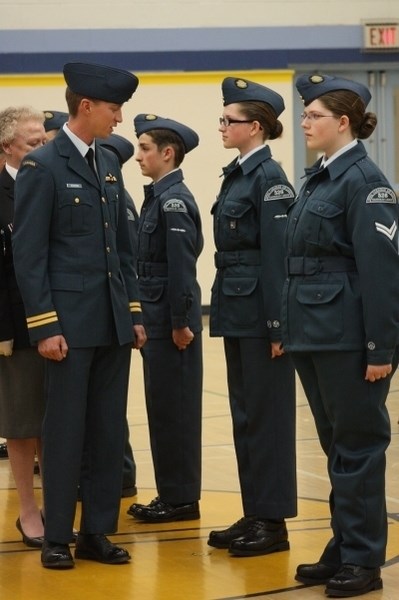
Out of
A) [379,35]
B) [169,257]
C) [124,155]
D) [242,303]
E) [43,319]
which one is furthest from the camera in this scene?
[379,35]

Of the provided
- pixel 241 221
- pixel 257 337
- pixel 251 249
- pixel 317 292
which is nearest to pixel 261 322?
pixel 257 337

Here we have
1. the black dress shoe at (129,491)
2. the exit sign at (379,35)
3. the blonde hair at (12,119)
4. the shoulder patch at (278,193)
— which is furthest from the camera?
the exit sign at (379,35)

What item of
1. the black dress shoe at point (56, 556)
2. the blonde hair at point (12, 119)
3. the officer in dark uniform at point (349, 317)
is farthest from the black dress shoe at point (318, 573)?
the blonde hair at point (12, 119)

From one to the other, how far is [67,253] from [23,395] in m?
0.73

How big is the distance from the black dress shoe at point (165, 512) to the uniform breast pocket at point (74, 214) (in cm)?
141

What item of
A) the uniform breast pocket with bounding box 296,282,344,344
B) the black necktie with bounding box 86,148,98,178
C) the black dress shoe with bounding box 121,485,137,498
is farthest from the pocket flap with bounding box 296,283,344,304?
the black dress shoe with bounding box 121,485,137,498

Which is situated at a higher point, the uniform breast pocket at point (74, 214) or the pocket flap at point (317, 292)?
the uniform breast pocket at point (74, 214)

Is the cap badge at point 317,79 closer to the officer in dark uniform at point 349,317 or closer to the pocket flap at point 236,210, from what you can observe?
the officer in dark uniform at point 349,317

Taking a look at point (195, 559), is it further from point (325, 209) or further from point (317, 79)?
point (317, 79)

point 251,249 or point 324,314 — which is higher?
point 251,249

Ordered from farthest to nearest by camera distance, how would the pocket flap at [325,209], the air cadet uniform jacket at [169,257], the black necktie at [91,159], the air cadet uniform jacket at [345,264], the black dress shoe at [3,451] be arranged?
the black dress shoe at [3,451], the air cadet uniform jacket at [169,257], the black necktie at [91,159], the pocket flap at [325,209], the air cadet uniform jacket at [345,264]

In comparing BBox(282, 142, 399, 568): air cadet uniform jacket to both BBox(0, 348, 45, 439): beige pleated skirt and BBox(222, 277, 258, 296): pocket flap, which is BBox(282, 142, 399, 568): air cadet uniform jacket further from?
BBox(0, 348, 45, 439): beige pleated skirt

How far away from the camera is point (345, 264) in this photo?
433cm

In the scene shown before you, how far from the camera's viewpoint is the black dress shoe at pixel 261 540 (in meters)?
4.84
